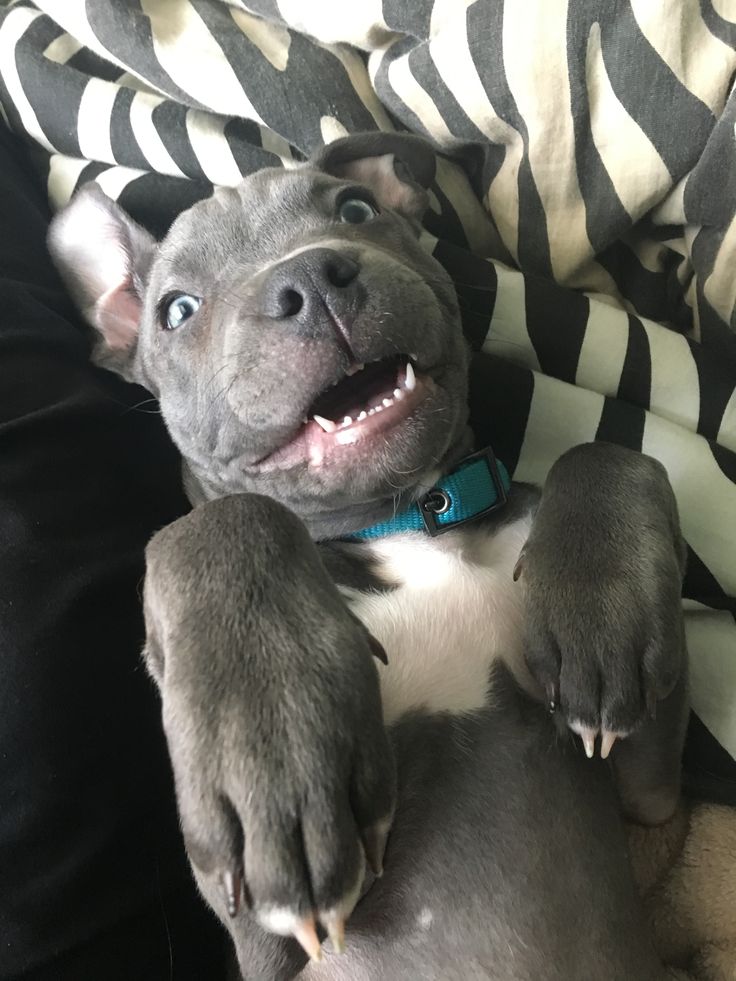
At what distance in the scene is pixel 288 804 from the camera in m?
1.11

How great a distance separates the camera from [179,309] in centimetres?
199

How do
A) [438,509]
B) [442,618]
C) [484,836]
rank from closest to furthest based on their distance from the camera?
1. [484,836]
2. [442,618]
3. [438,509]

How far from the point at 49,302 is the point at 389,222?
894 mm

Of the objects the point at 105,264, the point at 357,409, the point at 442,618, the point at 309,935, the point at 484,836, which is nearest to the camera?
the point at 309,935

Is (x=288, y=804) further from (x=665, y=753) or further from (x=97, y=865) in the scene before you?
(x=665, y=753)

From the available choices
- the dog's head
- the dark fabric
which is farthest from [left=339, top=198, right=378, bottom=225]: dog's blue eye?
the dark fabric

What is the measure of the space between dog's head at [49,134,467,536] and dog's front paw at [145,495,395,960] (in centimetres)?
35

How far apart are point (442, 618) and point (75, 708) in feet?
2.42

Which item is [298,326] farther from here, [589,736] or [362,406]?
[589,736]

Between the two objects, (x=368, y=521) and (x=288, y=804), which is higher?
(x=288, y=804)

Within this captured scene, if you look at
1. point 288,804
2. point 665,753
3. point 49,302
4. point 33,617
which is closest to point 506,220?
point 49,302

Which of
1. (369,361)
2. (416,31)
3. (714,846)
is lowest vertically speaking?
(714,846)

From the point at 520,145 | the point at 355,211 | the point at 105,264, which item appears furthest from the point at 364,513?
the point at 520,145

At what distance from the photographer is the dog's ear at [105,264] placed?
220cm
